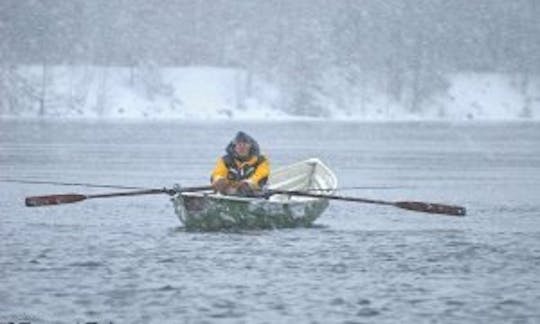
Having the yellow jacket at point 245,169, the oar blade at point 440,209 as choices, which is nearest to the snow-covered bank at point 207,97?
the yellow jacket at point 245,169

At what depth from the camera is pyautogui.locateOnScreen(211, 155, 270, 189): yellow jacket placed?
25125mm

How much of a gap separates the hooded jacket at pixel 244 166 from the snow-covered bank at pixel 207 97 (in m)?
94.1

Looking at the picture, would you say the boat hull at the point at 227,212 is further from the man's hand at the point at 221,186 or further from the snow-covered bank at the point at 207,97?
the snow-covered bank at the point at 207,97

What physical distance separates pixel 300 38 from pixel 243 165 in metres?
122

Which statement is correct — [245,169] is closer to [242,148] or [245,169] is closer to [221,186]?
[242,148]

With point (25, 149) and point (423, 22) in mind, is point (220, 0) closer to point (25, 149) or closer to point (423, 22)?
point (423, 22)

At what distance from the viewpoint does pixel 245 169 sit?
82.9 feet

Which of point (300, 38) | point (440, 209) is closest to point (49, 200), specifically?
point (440, 209)

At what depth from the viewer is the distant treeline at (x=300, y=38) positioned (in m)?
133

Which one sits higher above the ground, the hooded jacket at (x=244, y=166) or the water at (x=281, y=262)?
the hooded jacket at (x=244, y=166)

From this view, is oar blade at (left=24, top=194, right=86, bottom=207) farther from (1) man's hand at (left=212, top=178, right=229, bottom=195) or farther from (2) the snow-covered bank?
(2) the snow-covered bank

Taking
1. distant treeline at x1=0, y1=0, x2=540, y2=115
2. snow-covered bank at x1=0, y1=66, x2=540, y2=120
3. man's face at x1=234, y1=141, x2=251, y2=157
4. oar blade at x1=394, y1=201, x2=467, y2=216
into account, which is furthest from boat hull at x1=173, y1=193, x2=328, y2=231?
distant treeline at x1=0, y1=0, x2=540, y2=115

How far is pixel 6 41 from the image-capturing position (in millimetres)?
127250

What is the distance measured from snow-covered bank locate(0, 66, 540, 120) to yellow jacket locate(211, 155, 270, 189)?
309ft
